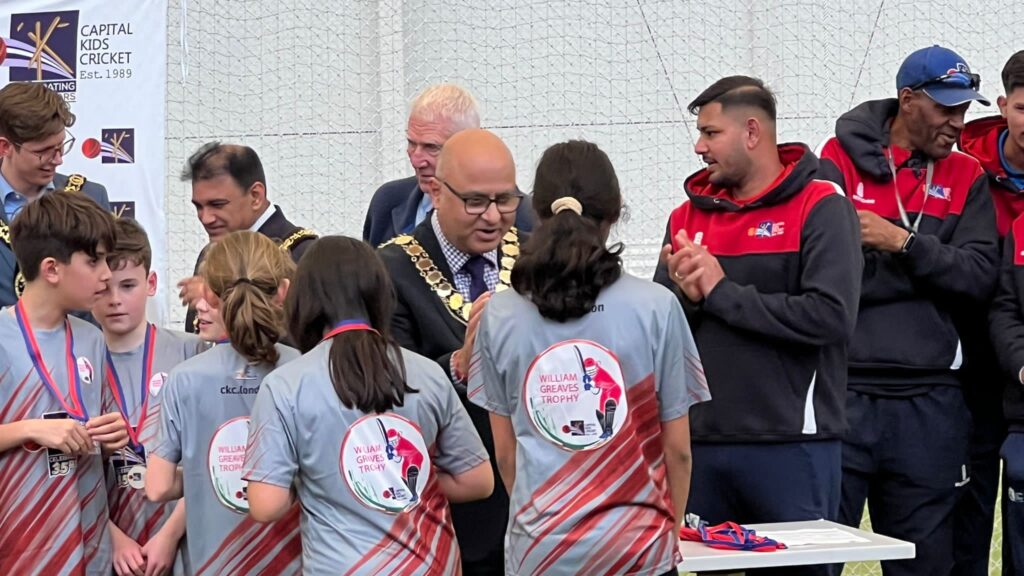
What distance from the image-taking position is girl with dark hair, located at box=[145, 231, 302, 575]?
109 inches

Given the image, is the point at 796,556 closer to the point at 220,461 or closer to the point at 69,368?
the point at 220,461

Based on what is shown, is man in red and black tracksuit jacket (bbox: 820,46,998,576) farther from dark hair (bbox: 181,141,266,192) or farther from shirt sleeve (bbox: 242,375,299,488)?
shirt sleeve (bbox: 242,375,299,488)

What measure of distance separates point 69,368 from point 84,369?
35 mm

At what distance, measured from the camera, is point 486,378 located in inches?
101

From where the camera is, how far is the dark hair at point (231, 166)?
11.7 feet

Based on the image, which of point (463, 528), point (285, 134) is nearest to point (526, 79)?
point (285, 134)

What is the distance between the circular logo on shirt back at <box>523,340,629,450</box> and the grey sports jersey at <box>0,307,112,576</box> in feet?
3.79

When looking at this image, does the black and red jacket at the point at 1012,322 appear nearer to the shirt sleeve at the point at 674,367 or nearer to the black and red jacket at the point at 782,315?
the black and red jacket at the point at 782,315

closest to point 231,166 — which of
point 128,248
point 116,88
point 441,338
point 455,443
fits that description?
point 128,248

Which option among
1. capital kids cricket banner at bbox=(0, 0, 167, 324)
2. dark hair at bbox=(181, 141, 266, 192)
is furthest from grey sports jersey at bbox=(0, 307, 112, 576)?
capital kids cricket banner at bbox=(0, 0, 167, 324)

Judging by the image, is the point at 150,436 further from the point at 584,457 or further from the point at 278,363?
the point at 584,457

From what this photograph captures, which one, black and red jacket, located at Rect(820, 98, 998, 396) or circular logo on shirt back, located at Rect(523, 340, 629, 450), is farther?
black and red jacket, located at Rect(820, 98, 998, 396)

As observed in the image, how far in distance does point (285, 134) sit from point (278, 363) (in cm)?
480

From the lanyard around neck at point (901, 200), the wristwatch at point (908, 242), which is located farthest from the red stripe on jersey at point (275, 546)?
the lanyard around neck at point (901, 200)
